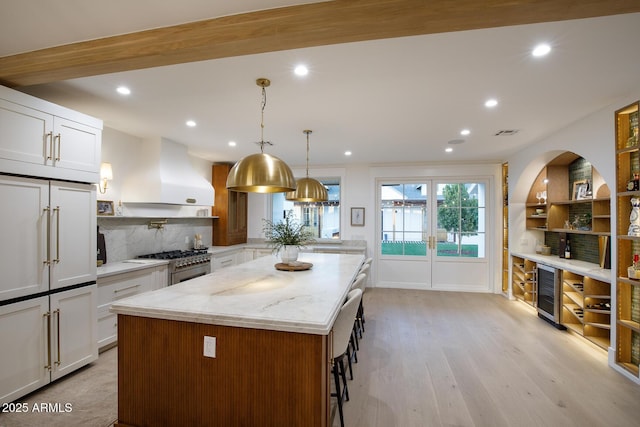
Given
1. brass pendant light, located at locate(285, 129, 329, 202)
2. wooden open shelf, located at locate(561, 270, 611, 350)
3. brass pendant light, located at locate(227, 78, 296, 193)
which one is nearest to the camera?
brass pendant light, located at locate(227, 78, 296, 193)

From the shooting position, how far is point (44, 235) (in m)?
2.35

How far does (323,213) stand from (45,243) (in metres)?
4.67

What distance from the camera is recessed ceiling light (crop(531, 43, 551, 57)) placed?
186cm

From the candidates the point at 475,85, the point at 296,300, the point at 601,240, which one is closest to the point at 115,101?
the point at 296,300

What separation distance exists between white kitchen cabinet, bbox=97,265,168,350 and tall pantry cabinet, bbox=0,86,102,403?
8.2 inches

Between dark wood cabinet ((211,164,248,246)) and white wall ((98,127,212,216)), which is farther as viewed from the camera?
dark wood cabinet ((211,164,248,246))

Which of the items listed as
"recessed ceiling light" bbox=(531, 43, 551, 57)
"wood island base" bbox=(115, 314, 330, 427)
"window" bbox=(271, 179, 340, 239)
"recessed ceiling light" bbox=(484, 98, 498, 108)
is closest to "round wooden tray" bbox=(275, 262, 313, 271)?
"wood island base" bbox=(115, 314, 330, 427)

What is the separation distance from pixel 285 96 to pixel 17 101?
196 cm

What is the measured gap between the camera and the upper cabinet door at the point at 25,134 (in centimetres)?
210

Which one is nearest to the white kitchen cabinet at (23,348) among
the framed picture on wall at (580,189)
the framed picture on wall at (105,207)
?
the framed picture on wall at (105,207)

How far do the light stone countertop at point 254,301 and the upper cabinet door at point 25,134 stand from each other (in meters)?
1.41

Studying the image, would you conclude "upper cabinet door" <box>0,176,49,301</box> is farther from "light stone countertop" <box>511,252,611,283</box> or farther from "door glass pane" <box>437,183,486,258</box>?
"door glass pane" <box>437,183,486,258</box>

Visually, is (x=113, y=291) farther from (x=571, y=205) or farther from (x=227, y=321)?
(x=571, y=205)

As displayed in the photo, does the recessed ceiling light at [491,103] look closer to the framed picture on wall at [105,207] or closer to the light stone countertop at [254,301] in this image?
the light stone countertop at [254,301]
